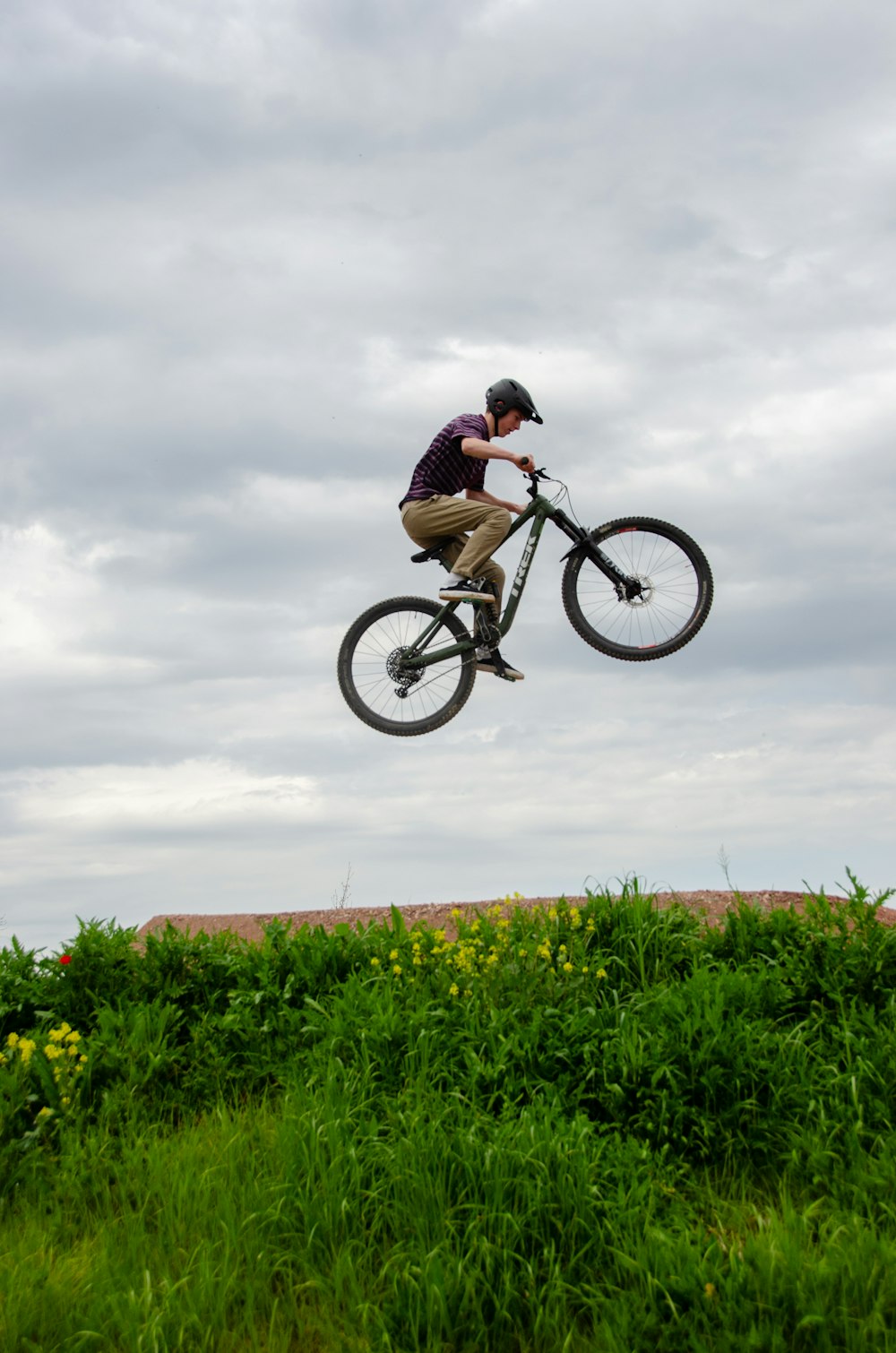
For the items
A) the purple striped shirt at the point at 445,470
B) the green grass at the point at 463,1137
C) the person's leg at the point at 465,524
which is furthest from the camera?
the purple striped shirt at the point at 445,470

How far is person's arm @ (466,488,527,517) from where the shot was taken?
927 cm

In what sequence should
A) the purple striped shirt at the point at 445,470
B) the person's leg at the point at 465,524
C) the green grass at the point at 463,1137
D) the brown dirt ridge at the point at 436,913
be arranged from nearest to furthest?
the green grass at the point at 463,1137 < the brown dirt ridge at the point at 436,913 < the person's leg at the point at 465,524 < the purple striped shirt at the point at 445,470

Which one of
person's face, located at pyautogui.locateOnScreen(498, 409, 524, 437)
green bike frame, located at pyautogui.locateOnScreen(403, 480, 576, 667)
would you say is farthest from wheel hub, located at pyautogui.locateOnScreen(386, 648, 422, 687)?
person's face, located at pyautogui.locateOnScreen(498, 409, 524, 437)

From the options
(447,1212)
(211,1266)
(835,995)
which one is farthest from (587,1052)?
(211,1266)

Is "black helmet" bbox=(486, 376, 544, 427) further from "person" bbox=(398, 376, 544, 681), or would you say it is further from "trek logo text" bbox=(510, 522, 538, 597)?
"trek logo text" bbox=(510, 522, 538, 597)

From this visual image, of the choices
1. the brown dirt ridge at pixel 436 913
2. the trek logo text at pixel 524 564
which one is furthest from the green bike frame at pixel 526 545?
the brown dirt ridge at pixel 436 913

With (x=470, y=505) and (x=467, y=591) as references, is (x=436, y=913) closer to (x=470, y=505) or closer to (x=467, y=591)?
(x=467, y=591)

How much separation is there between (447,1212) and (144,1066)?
2.37 m

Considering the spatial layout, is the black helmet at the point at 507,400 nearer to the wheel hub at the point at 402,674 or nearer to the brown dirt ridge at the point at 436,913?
the wheel hub at the point at 402,674

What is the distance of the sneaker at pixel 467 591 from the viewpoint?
909 cm

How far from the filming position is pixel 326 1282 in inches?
166

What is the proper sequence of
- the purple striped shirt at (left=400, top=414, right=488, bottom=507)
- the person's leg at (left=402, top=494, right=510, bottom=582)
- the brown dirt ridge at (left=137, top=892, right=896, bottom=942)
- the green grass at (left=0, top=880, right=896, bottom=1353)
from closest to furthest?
the green grass at (left=0, top=880, right=896, bottom=1353) < the brown dirt ridge at (left=137, top=892, right=896, bottom=942) < the person's leg at (left=402, top=494, right=510, bottom=582) < the purple striped shirt at (left=400, top=414, right=488, bottom=507)

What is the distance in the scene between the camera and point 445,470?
9227mm

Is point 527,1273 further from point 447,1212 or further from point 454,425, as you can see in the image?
point 454,425
